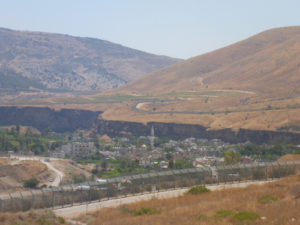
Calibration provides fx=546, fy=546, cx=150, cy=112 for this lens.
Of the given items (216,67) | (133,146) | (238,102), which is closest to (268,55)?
(216,67)

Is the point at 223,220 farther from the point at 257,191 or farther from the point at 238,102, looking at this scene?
the point at 238,102

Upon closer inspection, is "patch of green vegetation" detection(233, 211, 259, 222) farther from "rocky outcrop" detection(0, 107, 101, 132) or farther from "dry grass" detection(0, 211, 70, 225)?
"rocky outcrop" detection(0, 107, 101, 132)

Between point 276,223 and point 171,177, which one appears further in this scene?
point 171,177

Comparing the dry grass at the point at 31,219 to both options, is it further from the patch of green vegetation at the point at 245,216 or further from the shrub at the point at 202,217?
the patch of green vegetation at the point at 245,216

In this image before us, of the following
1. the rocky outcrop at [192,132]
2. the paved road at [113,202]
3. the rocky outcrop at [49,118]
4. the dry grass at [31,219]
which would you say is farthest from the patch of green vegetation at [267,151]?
the rocky outcrop at [49,118]

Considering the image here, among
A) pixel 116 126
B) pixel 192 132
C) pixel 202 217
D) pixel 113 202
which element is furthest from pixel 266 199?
pixel 116 126
